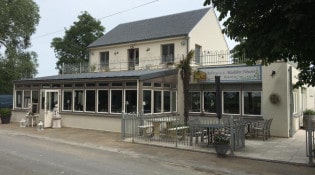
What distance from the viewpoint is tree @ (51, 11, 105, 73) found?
4038 centimetres

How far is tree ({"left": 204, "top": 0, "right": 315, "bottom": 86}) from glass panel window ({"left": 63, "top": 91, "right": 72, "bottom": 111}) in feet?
42.7

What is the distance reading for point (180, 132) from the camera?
13867 millimetres

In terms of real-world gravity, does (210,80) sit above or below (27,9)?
below

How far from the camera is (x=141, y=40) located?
22.9m

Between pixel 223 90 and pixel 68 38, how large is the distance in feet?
94.8

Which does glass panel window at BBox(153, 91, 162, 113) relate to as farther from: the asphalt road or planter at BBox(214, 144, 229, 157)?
planter at BBox(214, 144, 229, 157)

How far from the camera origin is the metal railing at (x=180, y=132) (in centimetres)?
1150

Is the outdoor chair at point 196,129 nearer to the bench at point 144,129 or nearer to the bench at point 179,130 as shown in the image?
the bench at point 179,130

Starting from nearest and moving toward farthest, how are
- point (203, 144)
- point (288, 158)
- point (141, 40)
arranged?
point (288, 158)
point (203, 144)
point (141, 40)

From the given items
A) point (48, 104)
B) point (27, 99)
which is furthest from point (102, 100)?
point (27, 99)

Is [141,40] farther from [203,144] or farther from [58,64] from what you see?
[58,64]

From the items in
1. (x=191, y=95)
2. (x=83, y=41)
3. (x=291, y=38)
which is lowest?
(x=191, y=95)

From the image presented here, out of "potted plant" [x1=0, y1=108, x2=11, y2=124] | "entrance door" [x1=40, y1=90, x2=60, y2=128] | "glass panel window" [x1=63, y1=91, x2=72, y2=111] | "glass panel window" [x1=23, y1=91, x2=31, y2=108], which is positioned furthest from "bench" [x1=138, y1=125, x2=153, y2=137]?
"potted plant" [x1=0, y1=108, x2=11, y2=124]

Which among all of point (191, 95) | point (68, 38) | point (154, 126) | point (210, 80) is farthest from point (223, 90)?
point (68, 38)
